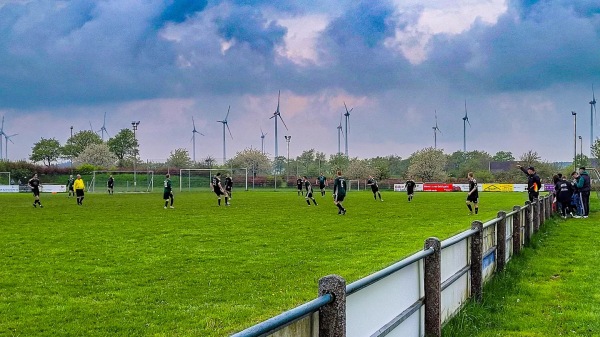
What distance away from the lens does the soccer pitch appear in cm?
735

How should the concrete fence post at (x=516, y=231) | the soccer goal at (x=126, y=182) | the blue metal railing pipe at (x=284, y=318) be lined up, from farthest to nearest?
1. the soccer goal at (x=126, y=182)
2. the concrete fence post at (x=516, y=231)
3. the blue metal railing pipe at (x=284, y=318)

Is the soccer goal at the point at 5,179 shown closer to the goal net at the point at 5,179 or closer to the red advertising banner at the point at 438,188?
the goal net at the point at 5,179

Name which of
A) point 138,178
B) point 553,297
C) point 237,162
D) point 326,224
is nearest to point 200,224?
point 326,224

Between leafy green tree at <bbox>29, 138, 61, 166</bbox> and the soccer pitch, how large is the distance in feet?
410

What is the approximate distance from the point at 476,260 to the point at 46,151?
141884 mm

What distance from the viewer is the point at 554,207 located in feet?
91.8

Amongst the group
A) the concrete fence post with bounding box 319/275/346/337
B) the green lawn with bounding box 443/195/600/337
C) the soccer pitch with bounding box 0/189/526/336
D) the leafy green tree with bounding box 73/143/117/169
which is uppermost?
the leafy green tree with bounding box 73/143/117/169

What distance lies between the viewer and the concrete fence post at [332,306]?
363 centimetres

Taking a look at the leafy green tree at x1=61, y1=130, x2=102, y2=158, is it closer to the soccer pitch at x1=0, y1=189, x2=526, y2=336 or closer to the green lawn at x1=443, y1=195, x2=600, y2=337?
the soccer pitch at x1=0, y1=189, x2=526, y2=336

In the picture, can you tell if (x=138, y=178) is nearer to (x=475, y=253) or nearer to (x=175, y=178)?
(x=175, y=178)

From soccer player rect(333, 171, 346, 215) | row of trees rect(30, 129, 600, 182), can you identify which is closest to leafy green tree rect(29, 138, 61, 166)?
row of trees rect(30, 129, 600, 182)

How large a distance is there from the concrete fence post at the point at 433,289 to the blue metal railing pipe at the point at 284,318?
2730 mm

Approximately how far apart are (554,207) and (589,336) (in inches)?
894

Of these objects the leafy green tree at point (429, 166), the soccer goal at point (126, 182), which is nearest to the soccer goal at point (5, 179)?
the soccer goal at point (126, 182)
